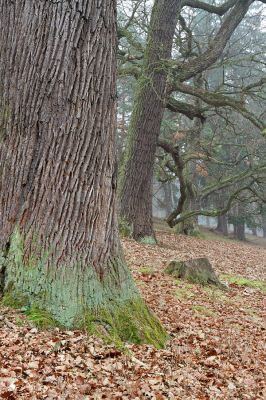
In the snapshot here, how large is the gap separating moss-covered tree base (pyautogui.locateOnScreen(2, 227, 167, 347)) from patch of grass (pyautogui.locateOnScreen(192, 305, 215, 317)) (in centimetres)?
181

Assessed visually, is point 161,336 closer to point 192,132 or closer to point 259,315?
point 259,315

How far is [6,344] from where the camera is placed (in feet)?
11.9

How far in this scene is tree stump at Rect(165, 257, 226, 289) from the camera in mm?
7887

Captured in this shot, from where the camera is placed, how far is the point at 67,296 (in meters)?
4.16

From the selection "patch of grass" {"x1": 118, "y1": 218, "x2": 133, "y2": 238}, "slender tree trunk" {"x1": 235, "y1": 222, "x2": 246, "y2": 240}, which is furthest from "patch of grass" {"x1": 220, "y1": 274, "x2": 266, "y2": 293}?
"slender tree trunk" {"x1": 235, "y1": 222, "x2": 246, "y2": 240}

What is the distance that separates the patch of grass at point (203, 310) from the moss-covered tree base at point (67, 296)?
5.93 ft

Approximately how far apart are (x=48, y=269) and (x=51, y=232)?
348 mm

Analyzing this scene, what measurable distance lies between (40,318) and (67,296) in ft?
1.03

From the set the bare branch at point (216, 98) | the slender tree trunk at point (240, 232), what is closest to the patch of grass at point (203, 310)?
the bare branch at point (216, 98)

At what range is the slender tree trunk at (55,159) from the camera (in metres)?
4.16

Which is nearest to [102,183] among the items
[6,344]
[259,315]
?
[6,344]

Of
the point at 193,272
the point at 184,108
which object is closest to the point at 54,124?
the point at 193,272

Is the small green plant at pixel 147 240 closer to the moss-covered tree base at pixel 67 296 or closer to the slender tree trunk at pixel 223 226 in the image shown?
the moss-covered tree base at pixel 67 296

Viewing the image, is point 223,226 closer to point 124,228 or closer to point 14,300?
point 124,228
